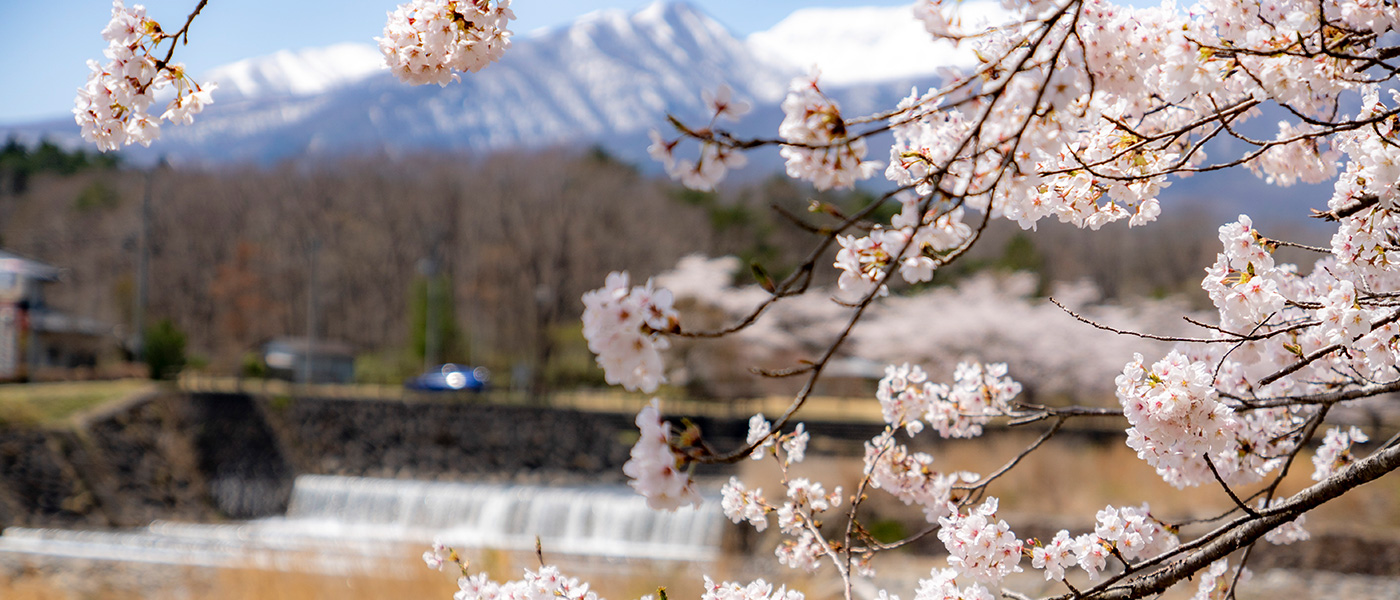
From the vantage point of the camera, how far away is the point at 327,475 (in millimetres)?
18688

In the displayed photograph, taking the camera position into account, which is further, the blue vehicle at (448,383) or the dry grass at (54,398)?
the blue vehicle at (448,383)

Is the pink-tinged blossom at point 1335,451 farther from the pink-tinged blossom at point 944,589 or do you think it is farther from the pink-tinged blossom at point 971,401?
the pink-tinged blossom at point 944,589

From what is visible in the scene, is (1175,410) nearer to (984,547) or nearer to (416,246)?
(984,547)

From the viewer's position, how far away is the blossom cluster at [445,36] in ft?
5.61

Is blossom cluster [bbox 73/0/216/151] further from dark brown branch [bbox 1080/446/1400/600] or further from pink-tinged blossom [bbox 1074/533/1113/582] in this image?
pink-tinged blossom [bbox 1074/533/1113/582]

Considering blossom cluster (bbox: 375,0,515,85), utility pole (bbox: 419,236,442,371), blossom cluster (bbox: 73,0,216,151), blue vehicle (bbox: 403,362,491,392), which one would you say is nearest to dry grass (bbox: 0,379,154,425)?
blue vehicle (bbox: 403,362,491,392)

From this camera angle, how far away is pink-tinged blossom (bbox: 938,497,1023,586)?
190 cm

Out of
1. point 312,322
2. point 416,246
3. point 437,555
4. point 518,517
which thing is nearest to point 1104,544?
point 437,555

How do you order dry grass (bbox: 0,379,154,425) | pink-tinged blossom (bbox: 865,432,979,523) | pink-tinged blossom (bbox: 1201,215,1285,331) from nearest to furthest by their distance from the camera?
1. pink-tinged blossom (bbox: 1201,215,1285,331)
2. pink-tinged blossom (bbox: 865,432,979,523)
3. dry grass (bbox: 0,379,154,425)

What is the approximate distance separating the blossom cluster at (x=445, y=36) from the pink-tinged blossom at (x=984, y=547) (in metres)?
1.31

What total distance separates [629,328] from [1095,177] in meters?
1.19

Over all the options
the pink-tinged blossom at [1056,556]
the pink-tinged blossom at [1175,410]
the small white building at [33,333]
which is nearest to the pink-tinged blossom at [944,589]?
the pink-tinged blossom at [1056,556]

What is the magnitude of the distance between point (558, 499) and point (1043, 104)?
13600 mm

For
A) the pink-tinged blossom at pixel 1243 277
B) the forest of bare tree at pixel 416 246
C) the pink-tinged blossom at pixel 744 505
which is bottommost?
the pink-tinged blossom at pixel 744 505
